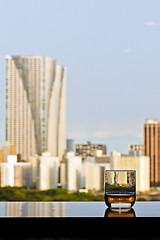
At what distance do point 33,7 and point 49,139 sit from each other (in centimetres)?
698

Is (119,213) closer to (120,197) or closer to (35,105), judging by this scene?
(120,197)

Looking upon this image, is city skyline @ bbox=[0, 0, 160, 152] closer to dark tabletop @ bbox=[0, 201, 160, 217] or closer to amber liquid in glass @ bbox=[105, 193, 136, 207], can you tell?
dark tabletop @ bbox=[0, 201, 160, 217]

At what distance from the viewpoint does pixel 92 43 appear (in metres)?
22.6

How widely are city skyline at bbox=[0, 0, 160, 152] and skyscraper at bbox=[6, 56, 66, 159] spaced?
43 cm

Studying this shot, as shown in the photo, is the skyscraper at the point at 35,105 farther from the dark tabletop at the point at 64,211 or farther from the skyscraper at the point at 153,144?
the dark tabletop at the point at 64,211

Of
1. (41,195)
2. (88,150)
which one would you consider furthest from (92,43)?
(41,195)

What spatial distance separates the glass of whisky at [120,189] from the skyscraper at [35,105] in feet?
66.6

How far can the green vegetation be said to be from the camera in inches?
721

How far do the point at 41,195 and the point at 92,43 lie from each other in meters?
8.23

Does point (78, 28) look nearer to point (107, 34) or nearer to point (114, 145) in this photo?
point (107, 34)

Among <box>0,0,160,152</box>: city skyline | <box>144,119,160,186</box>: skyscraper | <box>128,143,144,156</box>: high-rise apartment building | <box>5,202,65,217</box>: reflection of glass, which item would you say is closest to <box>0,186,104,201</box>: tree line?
<box>128,143,144,156</box>: high-rise apartment building
